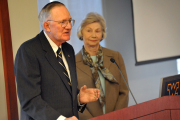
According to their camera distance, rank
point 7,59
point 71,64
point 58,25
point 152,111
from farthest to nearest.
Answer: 1. point 7,59
2. point 71,64
3. point 58,25
4. point 152,111

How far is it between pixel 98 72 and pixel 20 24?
97 centimetres

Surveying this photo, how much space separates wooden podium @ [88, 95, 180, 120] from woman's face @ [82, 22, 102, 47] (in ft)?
3.75

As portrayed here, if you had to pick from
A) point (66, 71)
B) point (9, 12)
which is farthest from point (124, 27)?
point (66, 71)

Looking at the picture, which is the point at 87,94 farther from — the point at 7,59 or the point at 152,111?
the point at 7,59

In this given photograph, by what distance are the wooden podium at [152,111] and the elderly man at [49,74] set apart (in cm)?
33

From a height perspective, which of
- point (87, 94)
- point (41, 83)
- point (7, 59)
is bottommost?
point (87, 94)

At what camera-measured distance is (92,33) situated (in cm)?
222

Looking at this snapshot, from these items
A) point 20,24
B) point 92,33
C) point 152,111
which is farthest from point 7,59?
point 152,111

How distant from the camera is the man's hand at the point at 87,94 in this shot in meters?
1.45

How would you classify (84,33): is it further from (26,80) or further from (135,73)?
(135,73)

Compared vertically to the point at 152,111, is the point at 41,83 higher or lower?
higher

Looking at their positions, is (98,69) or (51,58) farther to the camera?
(98,69)

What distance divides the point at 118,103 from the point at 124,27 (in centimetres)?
169

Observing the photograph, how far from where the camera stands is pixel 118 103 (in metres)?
2.17
